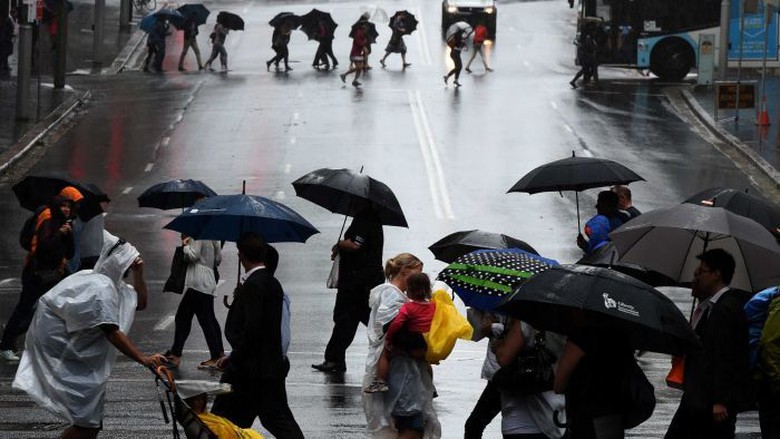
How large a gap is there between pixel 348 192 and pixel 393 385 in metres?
3.91

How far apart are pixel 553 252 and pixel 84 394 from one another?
45.0 ft

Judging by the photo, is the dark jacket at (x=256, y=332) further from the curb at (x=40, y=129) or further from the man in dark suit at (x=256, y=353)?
the curb at (x=40, y=129)

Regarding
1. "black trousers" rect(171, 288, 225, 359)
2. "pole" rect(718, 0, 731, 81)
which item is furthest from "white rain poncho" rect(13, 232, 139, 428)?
"pole" rect(718, 0, 731, 81)

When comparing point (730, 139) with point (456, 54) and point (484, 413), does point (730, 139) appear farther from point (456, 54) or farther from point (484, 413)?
point (484, 413)

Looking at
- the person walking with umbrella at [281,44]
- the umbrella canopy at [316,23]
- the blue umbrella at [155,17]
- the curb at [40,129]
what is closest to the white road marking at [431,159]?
the person walking with umbrella at [281,44]

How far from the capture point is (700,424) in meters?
9.48

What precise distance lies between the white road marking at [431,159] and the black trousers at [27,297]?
1152 cm

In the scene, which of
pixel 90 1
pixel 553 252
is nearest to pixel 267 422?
pixel 553 252

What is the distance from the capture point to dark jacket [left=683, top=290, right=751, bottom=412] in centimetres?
918

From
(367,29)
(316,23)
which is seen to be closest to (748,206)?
(367,29)

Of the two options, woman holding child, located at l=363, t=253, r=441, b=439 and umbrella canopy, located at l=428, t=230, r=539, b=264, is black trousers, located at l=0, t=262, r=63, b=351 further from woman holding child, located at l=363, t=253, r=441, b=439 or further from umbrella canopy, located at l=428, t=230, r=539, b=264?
woman holding child, located at l=363, t=253, r=441, b=439

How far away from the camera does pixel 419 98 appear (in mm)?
39156

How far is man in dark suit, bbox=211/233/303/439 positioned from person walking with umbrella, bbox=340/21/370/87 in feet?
103

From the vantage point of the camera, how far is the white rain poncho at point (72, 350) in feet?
31.8
